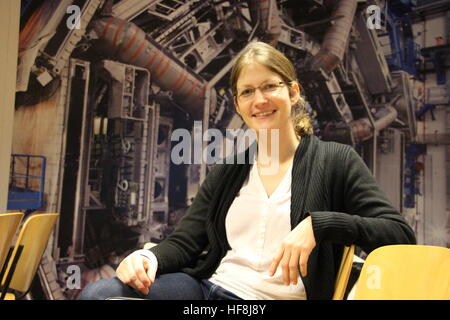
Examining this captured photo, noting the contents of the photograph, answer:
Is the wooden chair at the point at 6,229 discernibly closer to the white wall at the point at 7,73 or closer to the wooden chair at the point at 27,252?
the wooden chair at the point at 27,252

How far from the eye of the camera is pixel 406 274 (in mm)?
709

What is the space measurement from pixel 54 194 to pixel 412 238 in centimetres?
223

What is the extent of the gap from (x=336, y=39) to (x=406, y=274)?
7.41 feet

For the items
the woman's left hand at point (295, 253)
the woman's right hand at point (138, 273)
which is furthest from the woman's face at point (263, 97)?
the woman's right hand at point (138, 273)

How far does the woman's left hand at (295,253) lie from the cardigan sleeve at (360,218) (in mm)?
23

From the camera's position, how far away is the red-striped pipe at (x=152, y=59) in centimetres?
242

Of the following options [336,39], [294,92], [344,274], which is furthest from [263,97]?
[336,39]

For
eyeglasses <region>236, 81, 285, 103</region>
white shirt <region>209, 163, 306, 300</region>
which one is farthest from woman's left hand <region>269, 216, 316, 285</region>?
eyeglasses <region>236, 81, 285, 103</region>

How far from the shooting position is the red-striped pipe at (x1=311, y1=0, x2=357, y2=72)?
2.62 meters

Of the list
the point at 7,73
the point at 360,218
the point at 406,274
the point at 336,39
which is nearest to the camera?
the point at 406,274

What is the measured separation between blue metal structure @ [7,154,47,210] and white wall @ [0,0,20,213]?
0.04m

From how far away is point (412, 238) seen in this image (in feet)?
2.80

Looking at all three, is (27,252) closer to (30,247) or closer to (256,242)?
(30,247)
